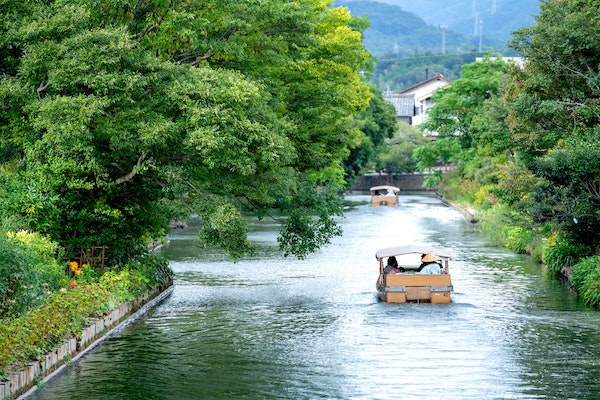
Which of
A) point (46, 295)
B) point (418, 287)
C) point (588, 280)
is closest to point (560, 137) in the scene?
point (588, 280)

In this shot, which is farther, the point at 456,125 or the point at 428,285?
the point at 456,125

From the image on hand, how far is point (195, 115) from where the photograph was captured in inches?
1149

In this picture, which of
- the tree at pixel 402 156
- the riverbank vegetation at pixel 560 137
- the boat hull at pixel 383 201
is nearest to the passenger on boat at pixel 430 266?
the riverbank vegetation at pixel 560 137

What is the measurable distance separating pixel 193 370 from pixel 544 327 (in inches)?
430

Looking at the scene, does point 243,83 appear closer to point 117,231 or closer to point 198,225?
point 117,231

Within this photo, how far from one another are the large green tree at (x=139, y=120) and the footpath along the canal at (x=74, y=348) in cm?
241

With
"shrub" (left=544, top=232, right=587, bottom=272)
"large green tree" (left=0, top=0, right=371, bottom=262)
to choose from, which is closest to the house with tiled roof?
"shrub" (left=544, top=232, right=587, bottom=272)

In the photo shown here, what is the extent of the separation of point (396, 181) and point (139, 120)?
110 metres

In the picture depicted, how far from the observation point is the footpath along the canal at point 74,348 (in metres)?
19.2

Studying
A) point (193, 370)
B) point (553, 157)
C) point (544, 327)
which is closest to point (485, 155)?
point (553, 157)

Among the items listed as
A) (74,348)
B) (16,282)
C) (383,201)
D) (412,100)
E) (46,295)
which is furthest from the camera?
(412,100)

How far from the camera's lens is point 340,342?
2638cm

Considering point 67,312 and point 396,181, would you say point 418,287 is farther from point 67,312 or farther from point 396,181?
point 396,181

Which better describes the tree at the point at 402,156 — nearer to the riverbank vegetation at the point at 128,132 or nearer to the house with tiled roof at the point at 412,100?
the house with tiled roof at the point at 412,100
